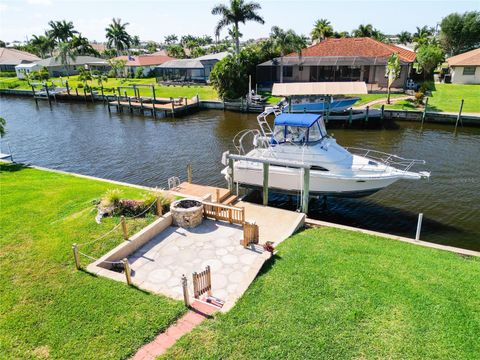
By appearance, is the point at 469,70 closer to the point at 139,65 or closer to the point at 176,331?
the point at 176,331

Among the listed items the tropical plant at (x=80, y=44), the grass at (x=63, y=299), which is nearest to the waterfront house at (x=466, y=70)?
the grass at (x=63, y=299)

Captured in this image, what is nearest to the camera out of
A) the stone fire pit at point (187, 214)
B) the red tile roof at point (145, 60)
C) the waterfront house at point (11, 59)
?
the stone fire pit at point (187, 214)

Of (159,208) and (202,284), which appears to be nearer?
(202,284)

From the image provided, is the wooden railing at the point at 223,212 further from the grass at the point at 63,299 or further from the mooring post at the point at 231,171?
the mooring post at the point at 231,171

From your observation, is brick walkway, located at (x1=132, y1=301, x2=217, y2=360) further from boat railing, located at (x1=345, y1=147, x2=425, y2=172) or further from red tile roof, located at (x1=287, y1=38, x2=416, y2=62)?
red tile roof, located at (x1=287, y1=38, x2=416, y2=62)

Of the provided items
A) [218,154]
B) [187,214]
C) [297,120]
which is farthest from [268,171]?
[218,154]

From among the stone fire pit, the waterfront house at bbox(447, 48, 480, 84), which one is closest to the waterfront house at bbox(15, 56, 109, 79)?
the waterfront house at bbox(447, 48, 480, 84)
